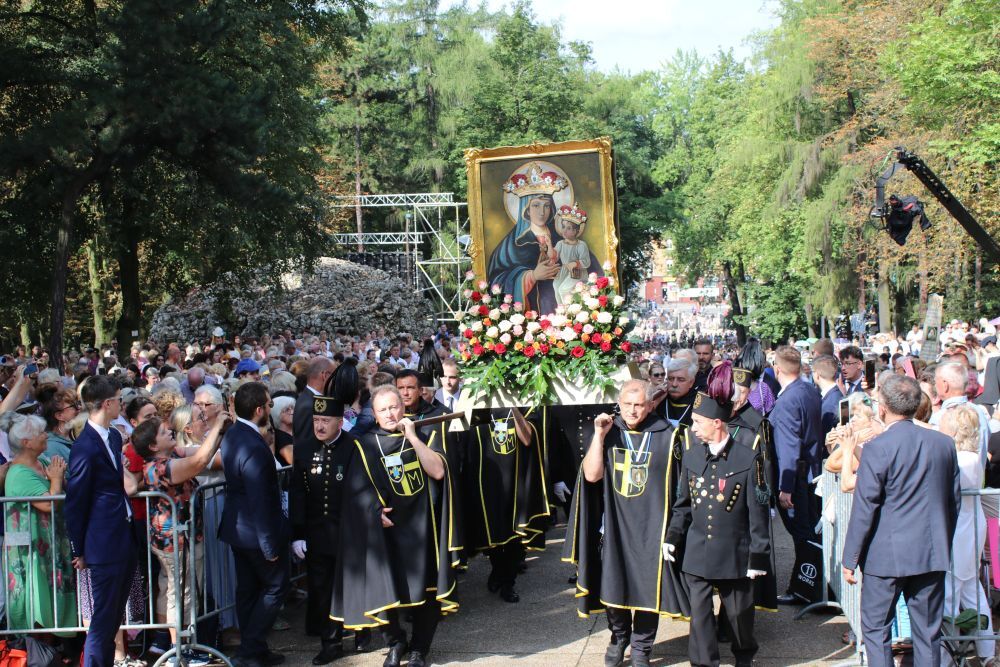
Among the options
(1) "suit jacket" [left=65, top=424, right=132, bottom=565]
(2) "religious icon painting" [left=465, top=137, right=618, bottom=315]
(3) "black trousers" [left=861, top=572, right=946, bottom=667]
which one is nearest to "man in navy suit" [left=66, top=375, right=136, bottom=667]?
(1) "suit jacket" [left=65, top=424, right=132, bottom=565]

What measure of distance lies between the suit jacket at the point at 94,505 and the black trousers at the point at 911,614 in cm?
439

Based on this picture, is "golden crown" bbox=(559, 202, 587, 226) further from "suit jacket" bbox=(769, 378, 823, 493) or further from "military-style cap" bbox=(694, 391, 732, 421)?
"military-style cap" bbox=(694, 391, 732, 421)

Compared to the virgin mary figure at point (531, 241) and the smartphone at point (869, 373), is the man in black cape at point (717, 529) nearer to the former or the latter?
the smartphone at point (869, 373)

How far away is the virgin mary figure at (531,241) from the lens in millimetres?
10711

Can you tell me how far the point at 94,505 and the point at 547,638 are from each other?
331 centimetres

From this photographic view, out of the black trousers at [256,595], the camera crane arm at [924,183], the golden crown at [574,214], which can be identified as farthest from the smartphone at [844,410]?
the camera crane arm at [924,183]

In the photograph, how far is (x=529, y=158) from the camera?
10.8 m

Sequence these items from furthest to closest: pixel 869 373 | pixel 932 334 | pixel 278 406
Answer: pixel 932 334
pixel 869 373
pixel 278 406

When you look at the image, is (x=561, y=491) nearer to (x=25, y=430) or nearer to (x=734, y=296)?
(x=25, y=430)

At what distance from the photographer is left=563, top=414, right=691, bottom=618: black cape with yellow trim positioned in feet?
22.0

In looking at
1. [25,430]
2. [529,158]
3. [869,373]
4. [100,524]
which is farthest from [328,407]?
[869,373]

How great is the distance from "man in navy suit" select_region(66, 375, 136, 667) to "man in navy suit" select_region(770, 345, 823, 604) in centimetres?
493

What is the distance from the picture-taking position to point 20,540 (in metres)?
6.70

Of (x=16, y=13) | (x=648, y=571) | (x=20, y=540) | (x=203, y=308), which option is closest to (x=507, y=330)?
(x=648, y=571)
